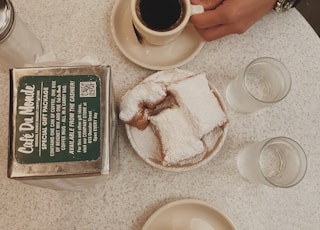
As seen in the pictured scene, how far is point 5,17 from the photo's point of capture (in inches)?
26.3

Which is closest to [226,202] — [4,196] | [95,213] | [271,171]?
[271,171]

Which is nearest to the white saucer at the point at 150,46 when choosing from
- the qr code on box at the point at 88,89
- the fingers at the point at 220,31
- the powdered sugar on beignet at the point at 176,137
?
the fingers at the point at 220,31

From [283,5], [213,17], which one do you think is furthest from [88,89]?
[283,5]

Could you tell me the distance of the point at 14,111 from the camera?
0.58 meters

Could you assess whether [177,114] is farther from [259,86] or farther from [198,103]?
[259,86]

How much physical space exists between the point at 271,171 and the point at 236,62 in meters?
0.24

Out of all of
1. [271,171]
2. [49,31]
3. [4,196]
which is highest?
[49,31]

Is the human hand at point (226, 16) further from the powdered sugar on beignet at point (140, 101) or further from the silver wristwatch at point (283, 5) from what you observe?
the powdered sugar on beignet at point (140, 101)

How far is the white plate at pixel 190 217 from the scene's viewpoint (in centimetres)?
75

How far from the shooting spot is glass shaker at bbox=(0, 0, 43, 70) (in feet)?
2.19

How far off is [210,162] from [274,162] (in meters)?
0.13

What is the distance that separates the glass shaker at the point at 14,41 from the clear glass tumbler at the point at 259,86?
15.6 inches

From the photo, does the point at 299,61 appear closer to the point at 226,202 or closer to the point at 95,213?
the point at 226,202

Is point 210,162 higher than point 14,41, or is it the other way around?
point 14,41
